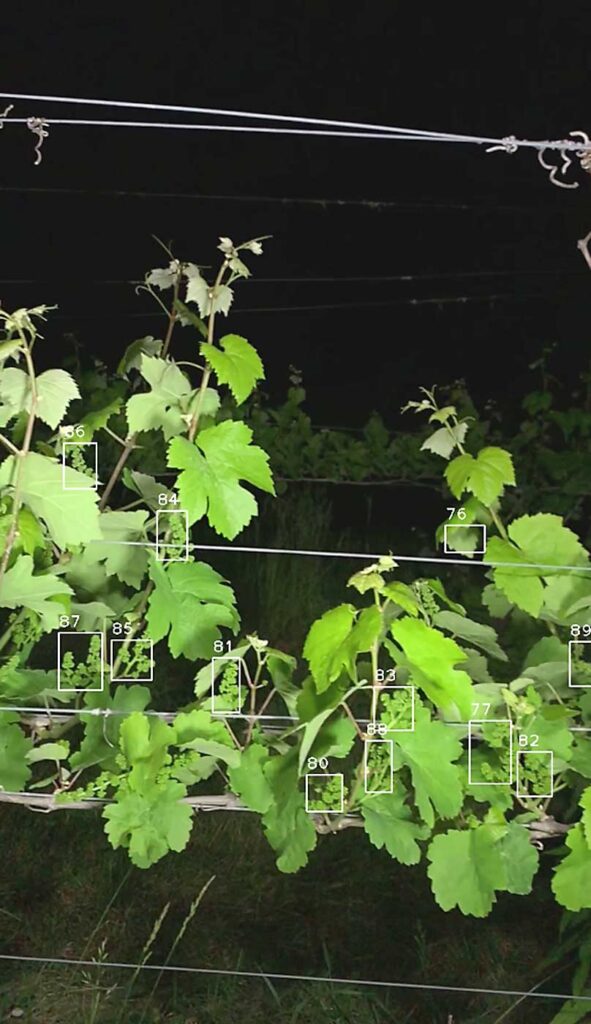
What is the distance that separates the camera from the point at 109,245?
11.5ft

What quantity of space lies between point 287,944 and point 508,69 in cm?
290

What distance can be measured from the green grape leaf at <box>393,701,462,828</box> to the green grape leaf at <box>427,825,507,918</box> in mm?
32

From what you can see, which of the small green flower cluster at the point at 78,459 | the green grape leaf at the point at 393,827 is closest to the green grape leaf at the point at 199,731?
the green grape leaf at the point at 393,827


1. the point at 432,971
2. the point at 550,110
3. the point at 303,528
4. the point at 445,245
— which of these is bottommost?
the point at 432,971

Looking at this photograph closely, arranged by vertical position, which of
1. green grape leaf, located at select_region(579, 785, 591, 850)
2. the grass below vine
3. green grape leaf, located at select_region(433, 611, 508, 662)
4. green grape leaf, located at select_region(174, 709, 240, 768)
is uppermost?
green grape leaf, located at select_region(433, 611, 508, 662)

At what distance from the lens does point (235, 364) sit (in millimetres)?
859

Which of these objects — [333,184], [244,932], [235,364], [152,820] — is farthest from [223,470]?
[333,184]

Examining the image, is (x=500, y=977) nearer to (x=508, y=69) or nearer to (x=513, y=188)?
(x=513, y=188)

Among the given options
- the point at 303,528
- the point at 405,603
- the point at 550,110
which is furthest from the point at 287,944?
the point at 550,110

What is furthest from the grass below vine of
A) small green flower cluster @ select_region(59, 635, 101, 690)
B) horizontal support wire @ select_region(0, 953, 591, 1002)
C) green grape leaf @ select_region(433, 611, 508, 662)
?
green grape leaf @ select_region(433, 611, 508, 662)

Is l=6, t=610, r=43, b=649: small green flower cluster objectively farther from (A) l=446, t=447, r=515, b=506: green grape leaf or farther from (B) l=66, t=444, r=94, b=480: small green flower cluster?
(A) l=446, t=447, r=515, b=506: green grape leaf

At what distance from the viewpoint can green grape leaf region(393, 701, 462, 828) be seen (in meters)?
0.83

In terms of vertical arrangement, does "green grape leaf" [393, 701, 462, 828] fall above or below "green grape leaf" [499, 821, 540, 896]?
above

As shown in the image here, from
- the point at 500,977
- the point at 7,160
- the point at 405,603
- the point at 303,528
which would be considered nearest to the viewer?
the point at 405,603
